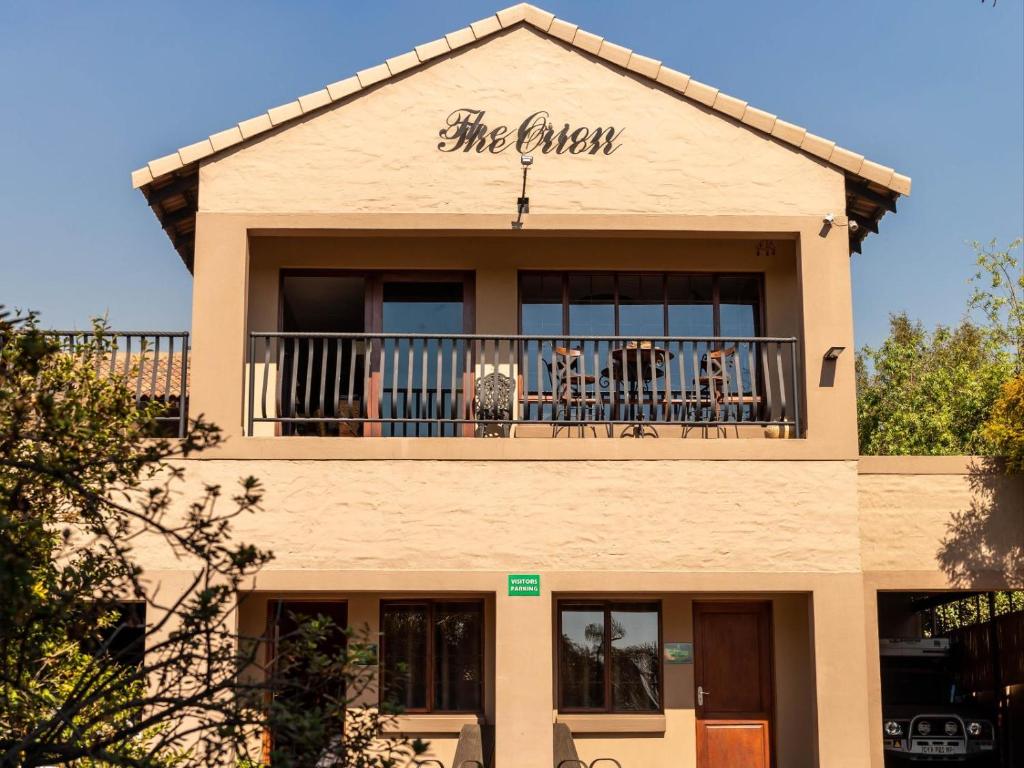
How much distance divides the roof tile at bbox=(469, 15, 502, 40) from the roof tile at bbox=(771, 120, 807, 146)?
10.3 feet

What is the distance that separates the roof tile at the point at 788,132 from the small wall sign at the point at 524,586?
526 centimetres

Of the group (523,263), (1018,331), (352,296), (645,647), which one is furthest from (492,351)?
(1018,331)

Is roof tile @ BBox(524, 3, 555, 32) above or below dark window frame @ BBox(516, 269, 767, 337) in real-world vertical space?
above

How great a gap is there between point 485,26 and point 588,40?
1101mm

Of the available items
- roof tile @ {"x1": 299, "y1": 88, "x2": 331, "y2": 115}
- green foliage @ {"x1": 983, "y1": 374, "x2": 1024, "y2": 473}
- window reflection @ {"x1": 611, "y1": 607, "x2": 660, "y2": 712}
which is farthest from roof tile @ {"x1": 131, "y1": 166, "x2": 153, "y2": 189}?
green foliage @ {"x1": 983, "y1": 374, "x2": 1024, "y2": 473}

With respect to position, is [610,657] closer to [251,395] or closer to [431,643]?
[431,643]

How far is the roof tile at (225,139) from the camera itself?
13.8m

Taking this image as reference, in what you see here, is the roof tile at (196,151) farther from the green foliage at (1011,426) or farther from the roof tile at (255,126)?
the green foliage at (1011,426)

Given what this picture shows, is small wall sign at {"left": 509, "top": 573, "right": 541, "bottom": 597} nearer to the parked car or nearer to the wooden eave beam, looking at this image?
the wooden eave beam

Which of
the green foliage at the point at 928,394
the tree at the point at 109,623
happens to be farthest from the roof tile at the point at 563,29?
the green foliage at the point at 928,394

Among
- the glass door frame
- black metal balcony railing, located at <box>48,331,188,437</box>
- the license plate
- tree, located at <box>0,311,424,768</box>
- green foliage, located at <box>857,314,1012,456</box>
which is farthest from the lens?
green foliage, located at <box>857,314,1012,456</box>

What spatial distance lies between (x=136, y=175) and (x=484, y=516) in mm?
4966

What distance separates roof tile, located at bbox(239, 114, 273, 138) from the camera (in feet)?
45.3

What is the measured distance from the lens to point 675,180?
14016 millimetres
